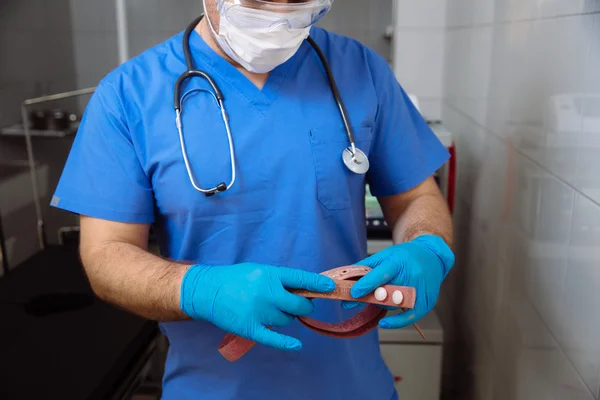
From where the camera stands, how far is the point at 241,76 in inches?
40.9

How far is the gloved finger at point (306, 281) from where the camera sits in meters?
0.82

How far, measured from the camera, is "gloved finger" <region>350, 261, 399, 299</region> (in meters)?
0.83

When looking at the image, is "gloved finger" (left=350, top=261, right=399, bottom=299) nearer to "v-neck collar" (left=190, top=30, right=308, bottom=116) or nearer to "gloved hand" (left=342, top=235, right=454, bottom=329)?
"gloved hand" (left=342, top=235, right=454, bottom=329)

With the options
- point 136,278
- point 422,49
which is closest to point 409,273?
point 136,278

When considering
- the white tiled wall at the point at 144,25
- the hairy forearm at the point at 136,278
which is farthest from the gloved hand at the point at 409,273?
the white tiled wall at the point at 144,25

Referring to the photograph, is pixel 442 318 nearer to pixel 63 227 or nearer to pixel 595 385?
pixel 595 385

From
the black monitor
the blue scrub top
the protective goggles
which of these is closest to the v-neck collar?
the blue scrub top

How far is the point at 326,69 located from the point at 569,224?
1.61 feet

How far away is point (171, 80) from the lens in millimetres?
1019

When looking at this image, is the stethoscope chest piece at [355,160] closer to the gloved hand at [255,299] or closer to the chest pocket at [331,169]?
the chest pocket at [331,169]

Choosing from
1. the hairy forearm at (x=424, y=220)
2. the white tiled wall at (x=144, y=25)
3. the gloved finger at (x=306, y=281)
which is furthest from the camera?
the white tiled wall at (x=144, y=25)

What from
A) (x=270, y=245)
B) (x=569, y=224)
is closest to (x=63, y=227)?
(x=270, y=245)

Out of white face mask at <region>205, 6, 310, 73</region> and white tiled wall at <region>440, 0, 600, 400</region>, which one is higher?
white face mask at <region>205, 6, 310, 73</region>

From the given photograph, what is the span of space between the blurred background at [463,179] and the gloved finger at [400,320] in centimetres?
27
